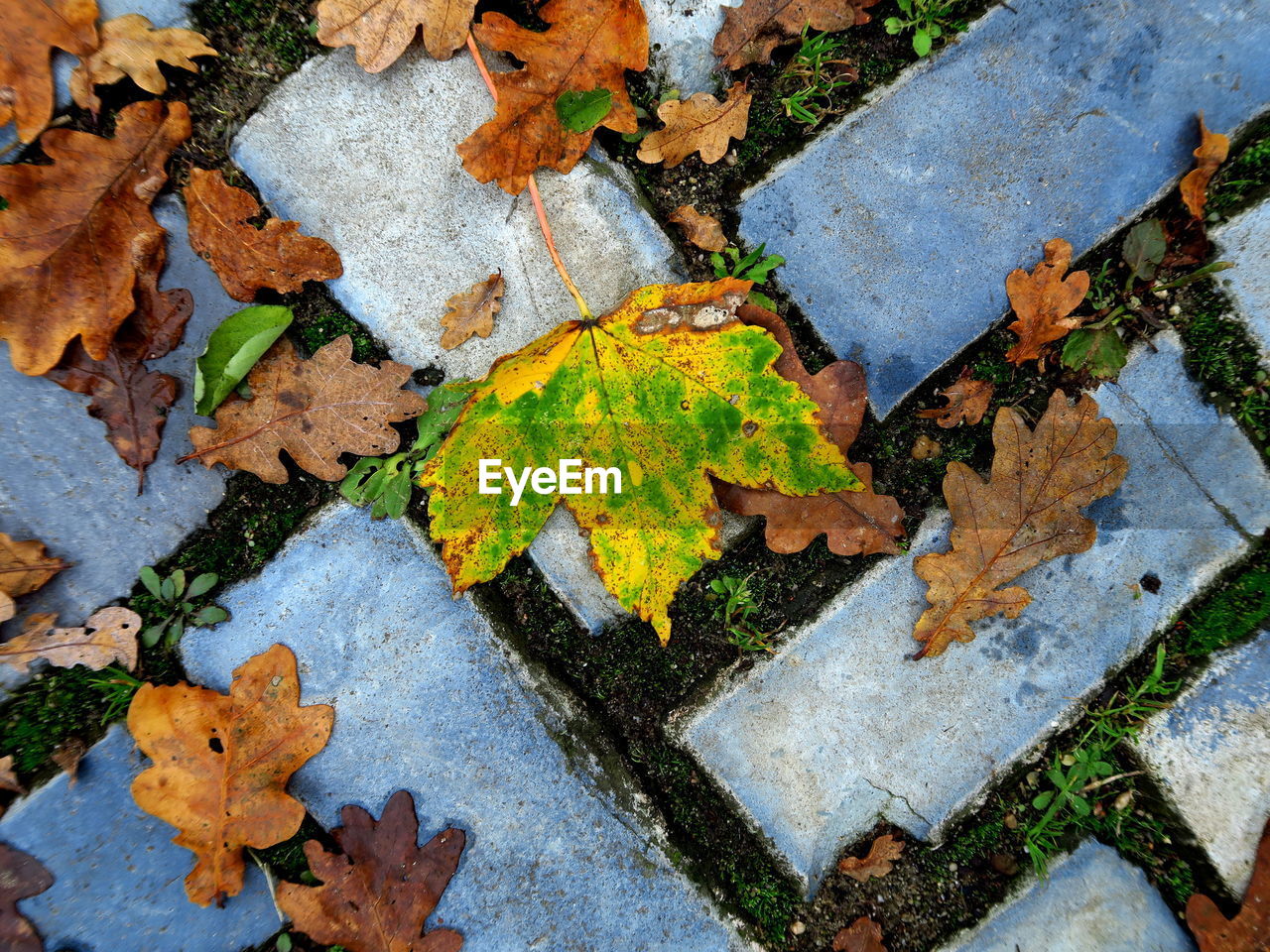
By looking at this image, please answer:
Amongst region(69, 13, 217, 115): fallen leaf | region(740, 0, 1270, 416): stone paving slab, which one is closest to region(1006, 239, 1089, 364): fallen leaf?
region(740, 0, 1270, 416): stone paving slab

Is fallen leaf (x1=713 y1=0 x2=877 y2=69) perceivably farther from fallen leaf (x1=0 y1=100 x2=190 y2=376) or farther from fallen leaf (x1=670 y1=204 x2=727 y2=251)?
fallen leaf (x1=0 y1=100 x2=190 y2=376)

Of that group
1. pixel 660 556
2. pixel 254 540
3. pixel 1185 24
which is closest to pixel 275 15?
pixel 254 540

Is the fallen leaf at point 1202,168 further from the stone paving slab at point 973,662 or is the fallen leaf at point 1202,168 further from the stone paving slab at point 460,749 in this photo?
the stone paving slab at point 460,749

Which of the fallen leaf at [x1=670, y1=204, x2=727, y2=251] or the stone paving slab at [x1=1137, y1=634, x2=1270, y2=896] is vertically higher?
the fallen leaf at [x1=670, y1=204, x2=727, y2=251]

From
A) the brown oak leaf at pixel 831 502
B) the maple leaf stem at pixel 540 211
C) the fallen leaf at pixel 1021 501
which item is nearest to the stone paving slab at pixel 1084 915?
the fallen leaf at pixel 1021 501

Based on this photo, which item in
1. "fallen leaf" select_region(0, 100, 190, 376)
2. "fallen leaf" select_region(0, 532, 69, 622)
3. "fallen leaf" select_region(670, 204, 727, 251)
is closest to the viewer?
"fallen leaf" select_region(0, 100, 190, 376)

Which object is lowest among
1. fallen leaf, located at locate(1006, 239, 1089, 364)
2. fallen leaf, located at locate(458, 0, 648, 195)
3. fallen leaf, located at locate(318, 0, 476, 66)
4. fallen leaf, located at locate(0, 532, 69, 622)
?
fallen leaf, located at locate(1006, 239, 1089, 364)

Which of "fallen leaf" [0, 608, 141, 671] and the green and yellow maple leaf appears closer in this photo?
the green and yellow maple leaf
